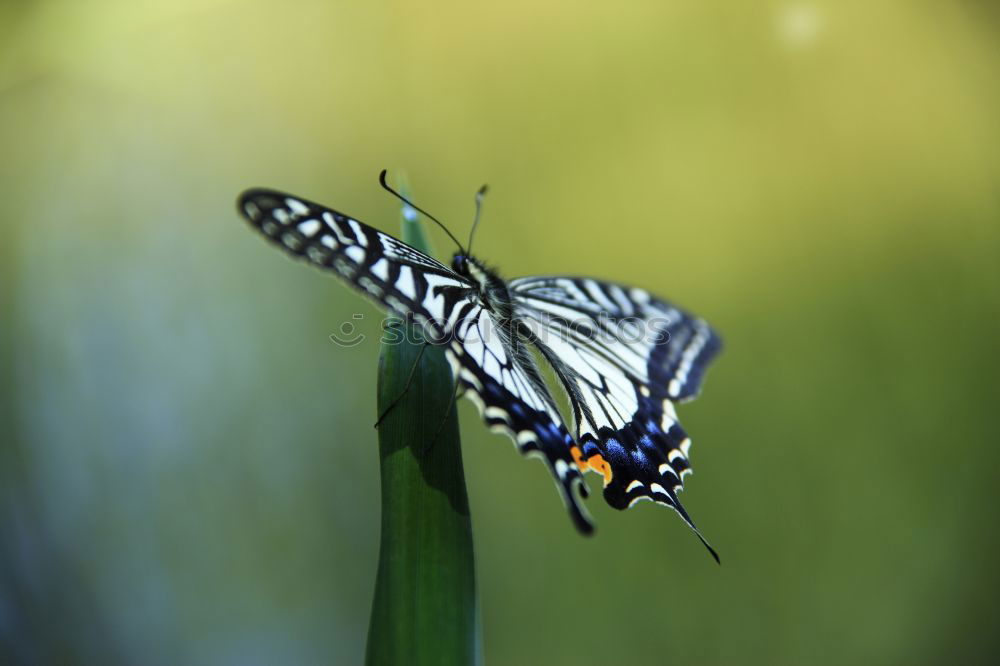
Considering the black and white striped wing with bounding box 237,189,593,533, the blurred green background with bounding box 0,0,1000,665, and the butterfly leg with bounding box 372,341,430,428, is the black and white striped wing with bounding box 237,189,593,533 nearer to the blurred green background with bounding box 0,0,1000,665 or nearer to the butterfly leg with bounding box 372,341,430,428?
the butterfly leg with bounding box 372,341,430,428

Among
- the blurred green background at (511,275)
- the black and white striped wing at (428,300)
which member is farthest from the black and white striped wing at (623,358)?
the blurred green background at (511,275)

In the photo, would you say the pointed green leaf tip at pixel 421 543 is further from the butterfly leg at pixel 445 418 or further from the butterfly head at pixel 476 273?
the butterfly head at pixel 476 273

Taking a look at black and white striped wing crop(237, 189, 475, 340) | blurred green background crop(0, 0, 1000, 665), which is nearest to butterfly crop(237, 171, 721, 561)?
black and white striped wing crop(237, 189, 475, 340)

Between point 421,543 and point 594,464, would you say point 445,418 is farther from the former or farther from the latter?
point 594,464

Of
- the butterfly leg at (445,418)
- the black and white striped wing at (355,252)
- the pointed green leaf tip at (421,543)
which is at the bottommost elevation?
the pointed green leaf tip at (421,543)

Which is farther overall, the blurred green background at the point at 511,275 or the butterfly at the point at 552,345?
the blurred green background at the point at 511,275

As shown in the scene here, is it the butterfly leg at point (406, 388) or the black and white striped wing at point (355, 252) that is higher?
the black and white striped wing at point (355, 252)

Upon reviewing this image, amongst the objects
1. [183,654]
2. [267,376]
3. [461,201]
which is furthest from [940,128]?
[183,654]
